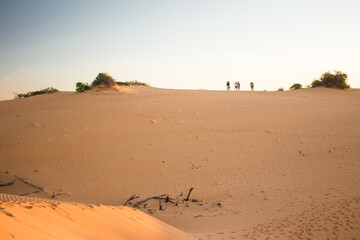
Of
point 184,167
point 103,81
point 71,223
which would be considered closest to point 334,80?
point 103,81

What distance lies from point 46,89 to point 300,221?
19.1m

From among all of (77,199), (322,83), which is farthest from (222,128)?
(322,83)

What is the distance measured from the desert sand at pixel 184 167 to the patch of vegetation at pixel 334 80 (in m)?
9.83

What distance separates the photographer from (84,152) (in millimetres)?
8109

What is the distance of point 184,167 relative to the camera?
7.55m

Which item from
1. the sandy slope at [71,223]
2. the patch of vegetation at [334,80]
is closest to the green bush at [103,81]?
the sandy slope at [71,223]

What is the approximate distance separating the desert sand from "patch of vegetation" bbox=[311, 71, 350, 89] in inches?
387

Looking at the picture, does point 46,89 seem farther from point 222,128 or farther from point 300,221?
point 300,221

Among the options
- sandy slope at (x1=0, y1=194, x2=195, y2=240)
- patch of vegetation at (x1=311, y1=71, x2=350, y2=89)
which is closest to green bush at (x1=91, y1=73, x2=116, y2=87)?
sandy slope at (x1=0, y1=194, x2=195, y2=240)

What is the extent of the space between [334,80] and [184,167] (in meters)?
20.8

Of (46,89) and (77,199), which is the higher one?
(46,89)

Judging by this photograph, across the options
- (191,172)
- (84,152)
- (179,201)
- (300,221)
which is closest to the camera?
(300,221)

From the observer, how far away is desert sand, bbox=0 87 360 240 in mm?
3312

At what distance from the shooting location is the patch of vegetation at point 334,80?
72.8 feet
